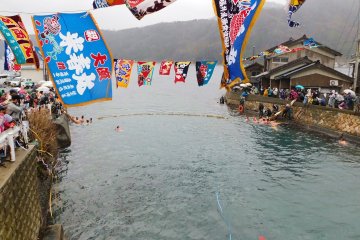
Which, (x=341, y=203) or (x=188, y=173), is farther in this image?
(x=188, y=173)

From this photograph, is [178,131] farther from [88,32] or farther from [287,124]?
[88,32]

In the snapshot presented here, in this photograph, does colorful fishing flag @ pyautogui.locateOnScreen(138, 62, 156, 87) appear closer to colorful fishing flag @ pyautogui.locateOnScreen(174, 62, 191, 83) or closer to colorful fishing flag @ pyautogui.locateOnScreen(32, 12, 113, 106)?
colorful fishing flag @ pyautogui.locateOnScreen(174, 62, 191, 83)

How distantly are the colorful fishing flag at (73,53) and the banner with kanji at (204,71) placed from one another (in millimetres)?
24955

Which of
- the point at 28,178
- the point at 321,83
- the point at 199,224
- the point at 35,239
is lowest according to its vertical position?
the point at 199,224

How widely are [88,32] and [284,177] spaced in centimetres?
2098

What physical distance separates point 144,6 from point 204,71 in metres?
24.9

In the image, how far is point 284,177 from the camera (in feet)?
85.1

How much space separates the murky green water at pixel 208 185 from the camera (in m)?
18.1

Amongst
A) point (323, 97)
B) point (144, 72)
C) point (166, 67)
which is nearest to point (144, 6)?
point (144, 72)

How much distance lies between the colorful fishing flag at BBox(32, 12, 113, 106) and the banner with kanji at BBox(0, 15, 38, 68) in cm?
1492

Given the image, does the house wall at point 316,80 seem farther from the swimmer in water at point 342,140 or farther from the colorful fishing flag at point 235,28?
the colorful fishing flag at point 235,28

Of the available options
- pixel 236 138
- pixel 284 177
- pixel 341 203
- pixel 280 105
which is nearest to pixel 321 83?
pixel 280 105

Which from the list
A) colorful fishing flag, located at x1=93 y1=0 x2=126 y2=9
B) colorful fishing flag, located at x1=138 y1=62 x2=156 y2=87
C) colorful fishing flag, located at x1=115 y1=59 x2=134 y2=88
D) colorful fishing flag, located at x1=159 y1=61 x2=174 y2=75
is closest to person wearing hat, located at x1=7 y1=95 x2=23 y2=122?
colorful fishing flag, located at x1=93 y1=0 x2=126 y2=9

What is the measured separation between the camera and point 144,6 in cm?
1031
